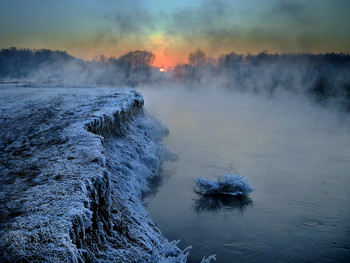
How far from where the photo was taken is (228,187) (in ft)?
24.6

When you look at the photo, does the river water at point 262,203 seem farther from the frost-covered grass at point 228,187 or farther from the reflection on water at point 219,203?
the frost-covered grass at point 228,187

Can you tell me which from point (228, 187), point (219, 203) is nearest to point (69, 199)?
point (219, 203)

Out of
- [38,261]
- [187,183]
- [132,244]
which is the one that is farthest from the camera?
[187,183]

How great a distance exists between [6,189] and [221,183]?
5196mm

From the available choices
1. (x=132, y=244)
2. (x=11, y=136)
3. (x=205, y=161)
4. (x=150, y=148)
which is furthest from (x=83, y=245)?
(x=205, y=161)

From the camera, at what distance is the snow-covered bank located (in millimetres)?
2686

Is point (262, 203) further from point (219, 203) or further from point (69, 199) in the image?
point (69, 199)

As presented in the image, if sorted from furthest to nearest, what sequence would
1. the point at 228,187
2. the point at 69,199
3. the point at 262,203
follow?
1. the point at 228,187
2. the point at 262,203
3. the point at 69,199

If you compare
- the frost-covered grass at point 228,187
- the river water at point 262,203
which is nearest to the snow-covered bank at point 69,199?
the river water at point 262,203

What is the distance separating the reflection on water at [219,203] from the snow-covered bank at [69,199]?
58.0 inches

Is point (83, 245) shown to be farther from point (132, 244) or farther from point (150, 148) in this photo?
point (150, 148)

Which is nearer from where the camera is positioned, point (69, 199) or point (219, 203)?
point (69, 199)

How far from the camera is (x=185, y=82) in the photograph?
7112 cm

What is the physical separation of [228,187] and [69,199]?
196 inches
